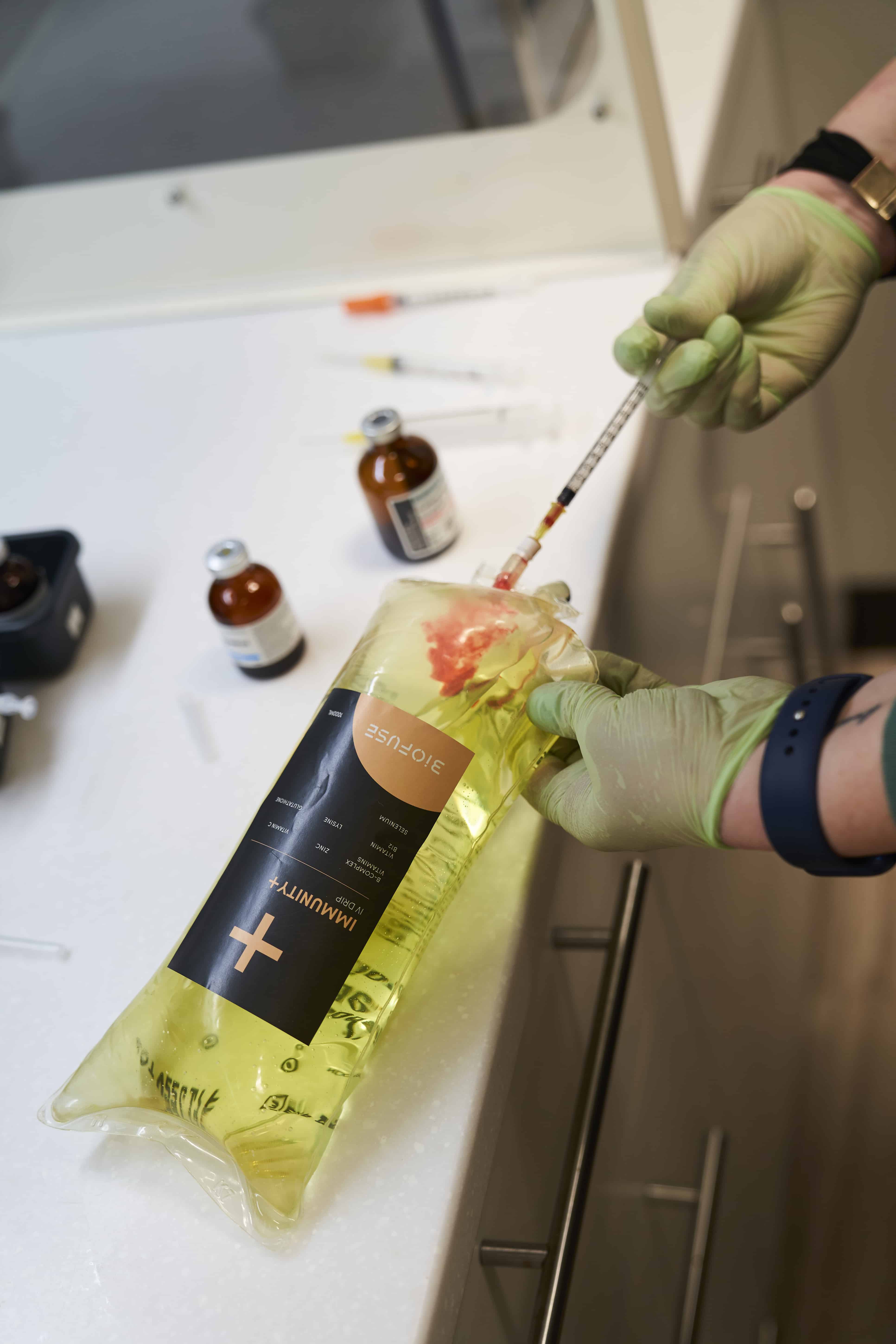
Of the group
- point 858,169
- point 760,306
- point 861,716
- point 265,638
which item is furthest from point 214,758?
point 858,169

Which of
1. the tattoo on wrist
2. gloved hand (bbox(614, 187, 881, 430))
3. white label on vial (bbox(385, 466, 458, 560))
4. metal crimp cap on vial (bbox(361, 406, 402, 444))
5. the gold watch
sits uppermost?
the gold watch

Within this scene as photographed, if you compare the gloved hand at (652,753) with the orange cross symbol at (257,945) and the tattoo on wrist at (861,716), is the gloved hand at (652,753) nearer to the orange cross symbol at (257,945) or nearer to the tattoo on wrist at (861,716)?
the tattoo on wrist at (861,716)

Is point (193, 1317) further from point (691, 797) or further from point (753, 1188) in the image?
point (753, 1188)

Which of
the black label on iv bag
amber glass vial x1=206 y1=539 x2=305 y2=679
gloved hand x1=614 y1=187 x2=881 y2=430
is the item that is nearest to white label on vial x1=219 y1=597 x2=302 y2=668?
amber glass vial x1=206 y1=539 x2=305 y2=679

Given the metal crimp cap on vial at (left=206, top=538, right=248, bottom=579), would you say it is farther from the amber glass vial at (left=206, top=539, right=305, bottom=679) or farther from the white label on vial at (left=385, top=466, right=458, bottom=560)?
the white label on vial at (left=385, top=466, right=458, bottom=560)

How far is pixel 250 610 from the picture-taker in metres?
0.82

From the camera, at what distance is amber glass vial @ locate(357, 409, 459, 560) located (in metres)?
0.85

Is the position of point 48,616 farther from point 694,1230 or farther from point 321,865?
point 694,1230

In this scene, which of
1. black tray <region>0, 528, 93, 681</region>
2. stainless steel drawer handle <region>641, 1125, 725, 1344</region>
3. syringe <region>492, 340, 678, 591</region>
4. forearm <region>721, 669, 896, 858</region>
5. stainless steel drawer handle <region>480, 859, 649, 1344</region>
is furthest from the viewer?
stainless steel drawer handle <region>641, 1125, 725, 1344</region>

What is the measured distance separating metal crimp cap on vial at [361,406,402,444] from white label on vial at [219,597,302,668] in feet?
0.51

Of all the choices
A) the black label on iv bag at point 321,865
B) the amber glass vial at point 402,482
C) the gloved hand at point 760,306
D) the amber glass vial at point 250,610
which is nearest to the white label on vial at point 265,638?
the amber glass vial at point 250,610

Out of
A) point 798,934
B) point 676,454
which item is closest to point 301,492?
point 676,454

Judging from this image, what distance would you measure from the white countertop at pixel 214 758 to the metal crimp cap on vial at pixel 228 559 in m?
0.12

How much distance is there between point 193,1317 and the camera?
1.79 ft
